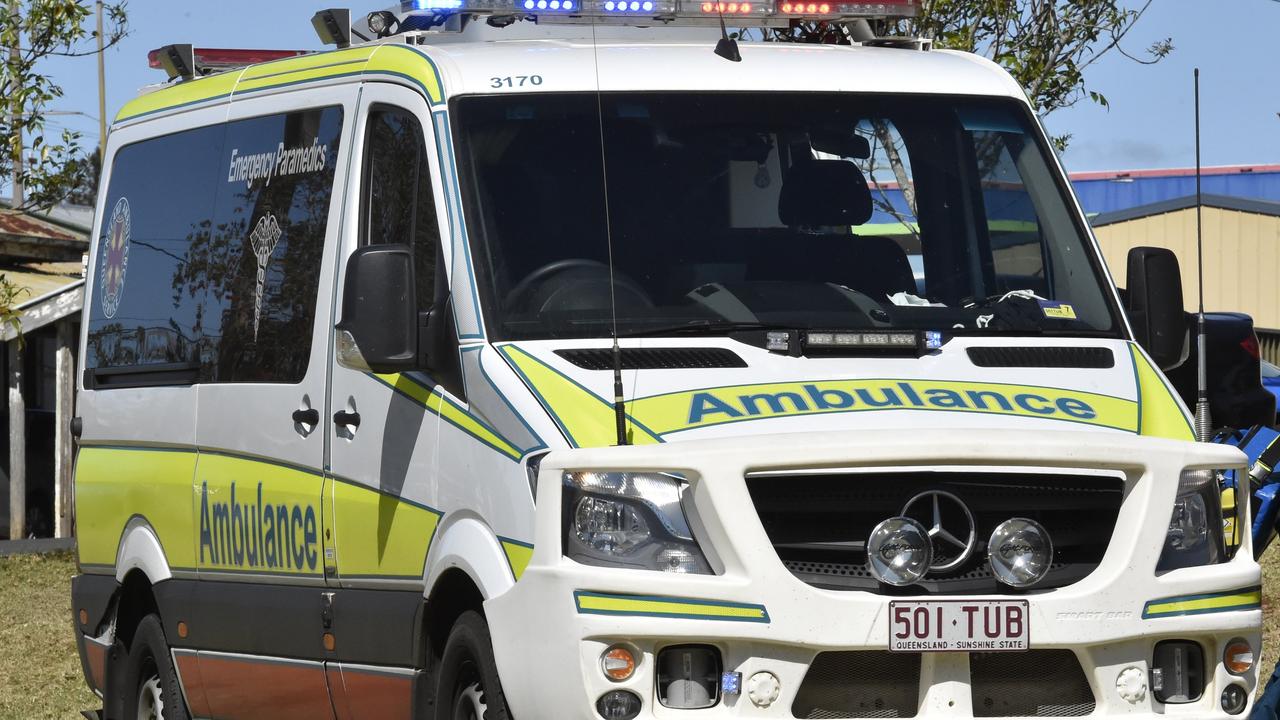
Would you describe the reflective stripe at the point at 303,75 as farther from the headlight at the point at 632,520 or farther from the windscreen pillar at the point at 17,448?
the windscreen pillar at the point at 17,448

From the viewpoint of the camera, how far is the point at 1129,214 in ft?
103

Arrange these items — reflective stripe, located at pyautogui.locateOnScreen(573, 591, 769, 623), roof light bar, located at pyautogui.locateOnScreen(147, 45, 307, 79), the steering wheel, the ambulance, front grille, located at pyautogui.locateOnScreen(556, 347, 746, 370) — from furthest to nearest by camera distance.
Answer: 1. roof light bar, located at pyautogui.locateOnScreen(147, 45, 307, 79)
2. the steering wheel
3. front grille, located at pyautogui.locateOnScreen(556, 347, 746, 370)
4. the ambulance
5. reflective stripe, located at pyautogui.locateOnScreen(573, 591, 769, 623)

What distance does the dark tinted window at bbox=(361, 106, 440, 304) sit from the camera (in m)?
6.43

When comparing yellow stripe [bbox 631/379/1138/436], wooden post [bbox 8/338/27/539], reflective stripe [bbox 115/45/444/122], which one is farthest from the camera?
wooden post [bbox 8/338/27/539]

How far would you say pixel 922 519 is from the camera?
5402 millimetres

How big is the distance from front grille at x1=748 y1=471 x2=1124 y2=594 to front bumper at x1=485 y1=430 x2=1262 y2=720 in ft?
0.24

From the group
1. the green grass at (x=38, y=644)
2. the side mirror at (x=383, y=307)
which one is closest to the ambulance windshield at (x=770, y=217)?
the side mirror at (x=383, y=307)

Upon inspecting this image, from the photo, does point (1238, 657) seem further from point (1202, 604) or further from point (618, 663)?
point (618, 663)

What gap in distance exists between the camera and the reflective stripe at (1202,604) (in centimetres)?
543

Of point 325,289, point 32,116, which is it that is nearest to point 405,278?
point 325,289

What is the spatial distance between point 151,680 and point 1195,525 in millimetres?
4520

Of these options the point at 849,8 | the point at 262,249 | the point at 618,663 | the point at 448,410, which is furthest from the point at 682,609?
the point at 849,8

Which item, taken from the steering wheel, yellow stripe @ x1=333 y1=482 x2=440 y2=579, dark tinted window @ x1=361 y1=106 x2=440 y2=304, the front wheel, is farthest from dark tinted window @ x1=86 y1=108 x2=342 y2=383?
the front wheel

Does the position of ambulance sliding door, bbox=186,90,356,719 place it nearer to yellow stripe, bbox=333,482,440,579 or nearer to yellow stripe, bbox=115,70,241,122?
yellow stripe, bbox=333,482,440,579
